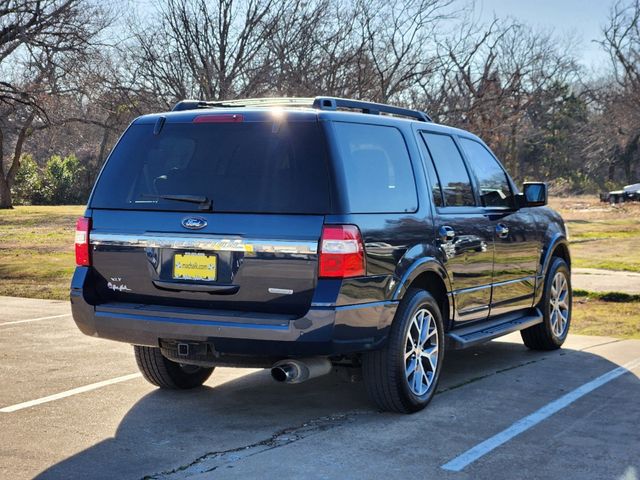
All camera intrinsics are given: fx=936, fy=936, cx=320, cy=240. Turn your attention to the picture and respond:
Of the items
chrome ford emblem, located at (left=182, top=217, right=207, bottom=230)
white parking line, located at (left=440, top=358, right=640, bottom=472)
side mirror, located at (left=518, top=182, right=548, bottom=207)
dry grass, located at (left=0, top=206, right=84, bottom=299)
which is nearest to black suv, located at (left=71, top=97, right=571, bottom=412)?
chrome ford emblem, located at (left=182, top=217, right=207, bottom=230)

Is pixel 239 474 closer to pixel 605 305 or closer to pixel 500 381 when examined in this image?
pixel 500 381

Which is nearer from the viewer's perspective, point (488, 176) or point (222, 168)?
point (222, 168)

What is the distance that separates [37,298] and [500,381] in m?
7.02

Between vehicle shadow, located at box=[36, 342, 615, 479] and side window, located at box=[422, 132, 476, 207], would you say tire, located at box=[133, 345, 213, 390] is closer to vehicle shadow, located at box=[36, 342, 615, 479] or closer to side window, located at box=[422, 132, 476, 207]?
vehicle shadow, located at box=[36, 342, 615, 479]

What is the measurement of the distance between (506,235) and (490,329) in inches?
31.1

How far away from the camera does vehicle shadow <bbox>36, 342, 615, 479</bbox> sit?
15.8ft

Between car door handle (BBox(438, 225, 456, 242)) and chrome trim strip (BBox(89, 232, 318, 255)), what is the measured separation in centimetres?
138

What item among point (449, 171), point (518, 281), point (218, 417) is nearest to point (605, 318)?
point (518, 281)

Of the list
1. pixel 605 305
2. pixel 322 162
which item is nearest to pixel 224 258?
pixel 322 162

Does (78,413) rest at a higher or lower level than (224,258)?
lower

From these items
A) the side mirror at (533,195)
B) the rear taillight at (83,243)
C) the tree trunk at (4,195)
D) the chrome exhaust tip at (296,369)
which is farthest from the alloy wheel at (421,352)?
the tree trunk at (4,195)

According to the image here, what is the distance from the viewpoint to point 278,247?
5285mm

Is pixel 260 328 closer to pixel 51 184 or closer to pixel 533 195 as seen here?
pixel 533 195

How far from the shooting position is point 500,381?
6949mm
